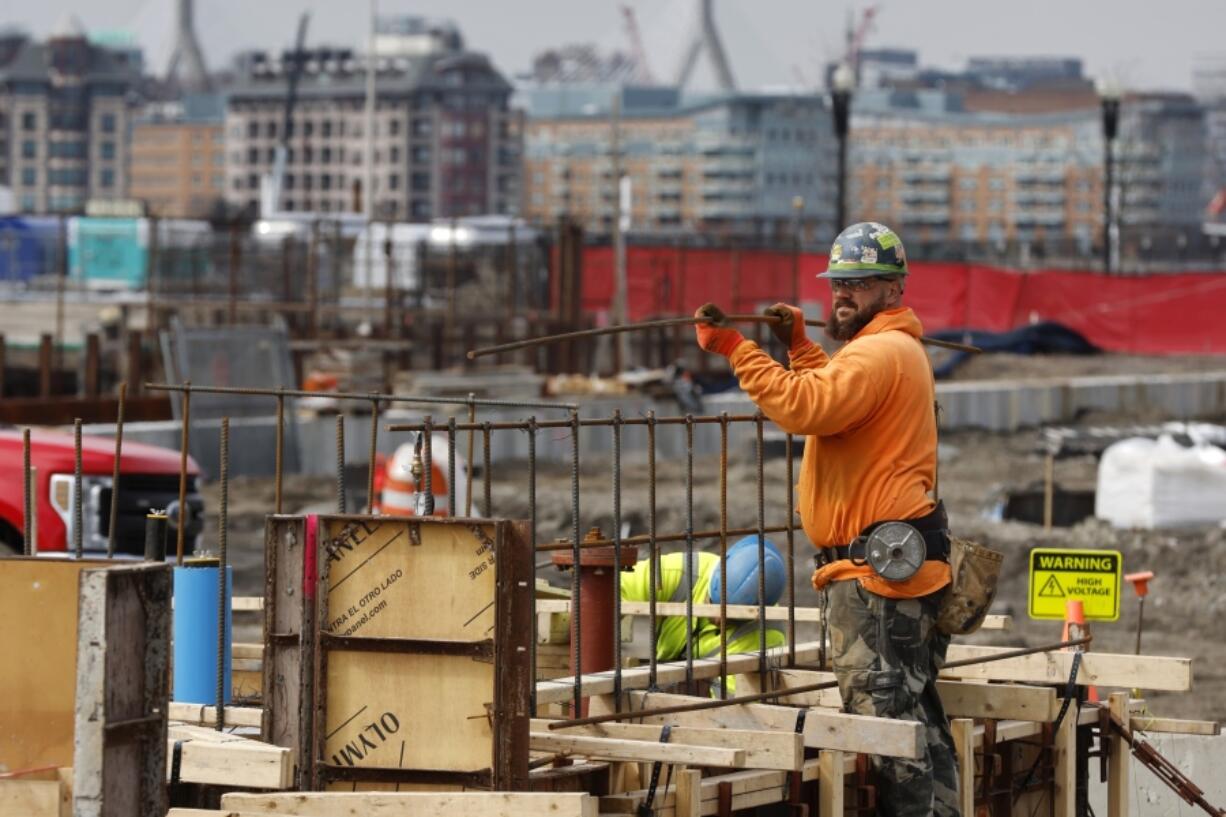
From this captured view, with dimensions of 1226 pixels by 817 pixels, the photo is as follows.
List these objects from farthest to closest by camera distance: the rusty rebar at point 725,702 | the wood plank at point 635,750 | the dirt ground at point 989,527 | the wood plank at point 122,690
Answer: the dirt ground at point 989,527
the rusty rebar at point 725,702
the wood plank at point 635,750
the wood plank at point 122,690

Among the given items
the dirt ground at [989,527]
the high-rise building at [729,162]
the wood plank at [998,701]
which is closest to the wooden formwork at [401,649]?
the wood plank at [998,701]

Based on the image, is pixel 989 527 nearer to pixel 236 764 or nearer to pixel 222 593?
pixel 222 593

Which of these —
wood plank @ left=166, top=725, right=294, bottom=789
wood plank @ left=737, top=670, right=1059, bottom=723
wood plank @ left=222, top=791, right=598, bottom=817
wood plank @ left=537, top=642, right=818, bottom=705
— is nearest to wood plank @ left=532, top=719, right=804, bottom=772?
wood plank @ left=537, top=642, right=818, bottom=705

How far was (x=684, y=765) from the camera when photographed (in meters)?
6.46

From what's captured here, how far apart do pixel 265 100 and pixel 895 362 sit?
198m

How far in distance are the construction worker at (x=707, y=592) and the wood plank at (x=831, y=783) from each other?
70.9 inches

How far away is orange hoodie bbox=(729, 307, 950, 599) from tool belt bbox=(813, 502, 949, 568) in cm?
2

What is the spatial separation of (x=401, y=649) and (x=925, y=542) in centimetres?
157

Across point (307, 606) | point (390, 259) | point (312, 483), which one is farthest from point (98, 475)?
point (390, 259)

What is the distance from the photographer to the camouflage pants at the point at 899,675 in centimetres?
668

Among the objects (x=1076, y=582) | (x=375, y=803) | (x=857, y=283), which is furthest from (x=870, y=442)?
(x=1076, y=582)

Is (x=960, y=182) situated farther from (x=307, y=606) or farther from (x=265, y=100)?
(x=307, y=606)

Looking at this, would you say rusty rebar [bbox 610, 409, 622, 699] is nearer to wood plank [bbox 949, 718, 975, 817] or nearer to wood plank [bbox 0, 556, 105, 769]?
wood plank [bbox 949, 718, 975, 817]

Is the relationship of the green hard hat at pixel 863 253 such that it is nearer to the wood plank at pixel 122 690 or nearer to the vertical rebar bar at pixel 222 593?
the vertical rebar bar at pixel 222 593
